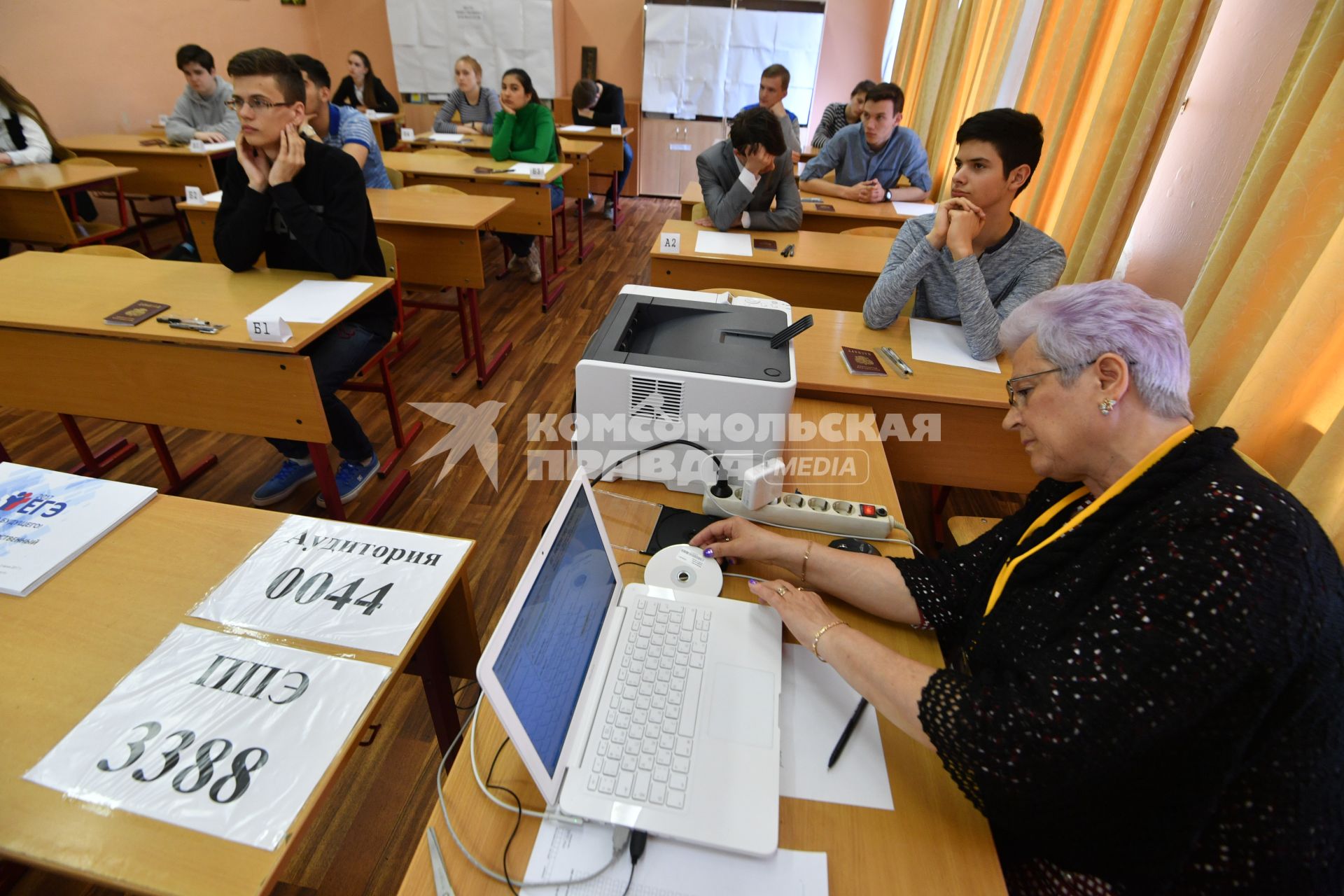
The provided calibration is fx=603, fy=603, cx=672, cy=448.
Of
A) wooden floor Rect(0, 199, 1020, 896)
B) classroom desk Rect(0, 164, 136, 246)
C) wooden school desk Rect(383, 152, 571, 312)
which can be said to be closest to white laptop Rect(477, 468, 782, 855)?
wooden floor Rect(0, 199, 1020, 896)

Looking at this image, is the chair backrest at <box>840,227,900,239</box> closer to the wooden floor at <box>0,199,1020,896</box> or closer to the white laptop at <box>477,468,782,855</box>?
the wooden floor at <box>0,199,1020,896</box>

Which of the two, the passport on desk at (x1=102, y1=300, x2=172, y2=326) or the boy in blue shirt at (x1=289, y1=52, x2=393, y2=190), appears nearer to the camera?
the passport on desk at (x1=102, y1=300, x2=172, y2=326)

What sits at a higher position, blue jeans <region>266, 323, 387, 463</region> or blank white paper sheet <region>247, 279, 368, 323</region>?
blank white paper sheet <region>247, 279, 368, 323</region>

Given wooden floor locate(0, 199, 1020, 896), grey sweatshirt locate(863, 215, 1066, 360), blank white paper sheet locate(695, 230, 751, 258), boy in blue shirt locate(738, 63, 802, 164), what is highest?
boy in blue shirt locate(738, 63, 802, 164)

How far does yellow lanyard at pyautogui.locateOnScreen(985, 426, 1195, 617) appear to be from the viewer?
0.73 meters

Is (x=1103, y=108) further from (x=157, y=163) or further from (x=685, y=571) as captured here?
(x=157, y=163)

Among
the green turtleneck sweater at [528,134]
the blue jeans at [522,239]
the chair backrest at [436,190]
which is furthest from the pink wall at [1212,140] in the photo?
the green turtleneck sweater at [528,134]

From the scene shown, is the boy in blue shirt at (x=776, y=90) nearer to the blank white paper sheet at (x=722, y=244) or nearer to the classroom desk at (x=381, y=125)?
the blank white paper sheet at (x=722, y=244)

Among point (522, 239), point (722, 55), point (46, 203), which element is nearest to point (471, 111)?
point (522, 239)

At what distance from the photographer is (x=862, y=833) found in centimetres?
69

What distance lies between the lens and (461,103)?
5359 mm

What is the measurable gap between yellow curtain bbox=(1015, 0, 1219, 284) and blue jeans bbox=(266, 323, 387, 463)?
2.48 metres

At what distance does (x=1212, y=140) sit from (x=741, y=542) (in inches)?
66.0

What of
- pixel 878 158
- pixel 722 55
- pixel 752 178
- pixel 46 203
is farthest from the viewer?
pixel 722 55
